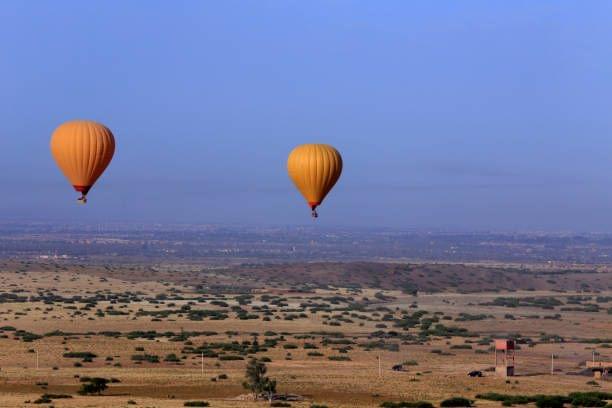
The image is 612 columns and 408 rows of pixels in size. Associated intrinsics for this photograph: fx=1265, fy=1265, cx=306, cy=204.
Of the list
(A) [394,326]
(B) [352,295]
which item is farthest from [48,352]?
(B) [352,295]

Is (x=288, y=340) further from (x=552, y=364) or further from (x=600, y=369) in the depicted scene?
(x=600, y=369)

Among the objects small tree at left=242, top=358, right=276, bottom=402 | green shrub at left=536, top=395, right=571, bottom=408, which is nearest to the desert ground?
small tree at left=242, top=358, right=276, bottom=402

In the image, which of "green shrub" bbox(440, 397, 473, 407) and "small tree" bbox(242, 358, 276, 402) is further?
"small tree" bbox(242, 358, 276, 402)

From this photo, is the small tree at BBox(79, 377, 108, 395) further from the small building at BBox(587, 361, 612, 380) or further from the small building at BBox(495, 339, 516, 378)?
the small building at BBox(587, 361, 612, 380)

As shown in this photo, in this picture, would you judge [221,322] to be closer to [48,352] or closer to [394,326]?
[394,326]

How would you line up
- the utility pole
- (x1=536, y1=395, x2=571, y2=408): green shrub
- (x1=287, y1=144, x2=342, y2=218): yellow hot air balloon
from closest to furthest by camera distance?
(x1=536, y1=395, x2=571, y2=408): green shrub → the utility pole → (x1=287, y1=144, x2=342, y2=218): yellow hot air balloon

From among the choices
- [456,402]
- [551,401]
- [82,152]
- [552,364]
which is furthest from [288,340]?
[551,401]
